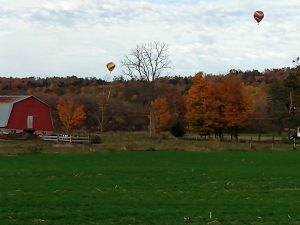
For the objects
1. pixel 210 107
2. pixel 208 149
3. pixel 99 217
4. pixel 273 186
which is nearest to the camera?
pixel 99 217

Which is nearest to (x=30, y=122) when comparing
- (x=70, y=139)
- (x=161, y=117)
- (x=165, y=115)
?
(x=70, y=139)

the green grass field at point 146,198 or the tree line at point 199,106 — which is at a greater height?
the tree line at point 199,106

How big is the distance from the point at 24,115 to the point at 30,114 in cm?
110

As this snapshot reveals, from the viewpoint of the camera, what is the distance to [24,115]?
8344 centimetres

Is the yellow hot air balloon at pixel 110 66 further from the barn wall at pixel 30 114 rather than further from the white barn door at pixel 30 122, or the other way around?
the white barn door at pixel 30 122

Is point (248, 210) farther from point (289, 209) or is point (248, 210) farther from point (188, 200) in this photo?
point (188, 200)

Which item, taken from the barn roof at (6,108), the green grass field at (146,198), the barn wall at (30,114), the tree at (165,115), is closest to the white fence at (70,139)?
the barn wall at (30,114)

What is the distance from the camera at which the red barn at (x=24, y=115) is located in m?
81.3

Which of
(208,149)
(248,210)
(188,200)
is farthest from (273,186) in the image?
(208,149)

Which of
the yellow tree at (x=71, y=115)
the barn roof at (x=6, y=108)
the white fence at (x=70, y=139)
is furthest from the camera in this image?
the yellow tree at (x=71, y=115)

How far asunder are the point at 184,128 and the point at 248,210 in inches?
2924

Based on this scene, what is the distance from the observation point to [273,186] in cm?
2302

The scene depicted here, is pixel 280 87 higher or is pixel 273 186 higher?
pixel 280 87

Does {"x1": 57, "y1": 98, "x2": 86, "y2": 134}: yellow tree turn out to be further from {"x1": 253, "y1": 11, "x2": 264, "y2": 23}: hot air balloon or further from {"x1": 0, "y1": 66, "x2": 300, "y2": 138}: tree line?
{"x1": 253, "y1": 11, "x2": 264, "y2": 23}: hot air balloon
